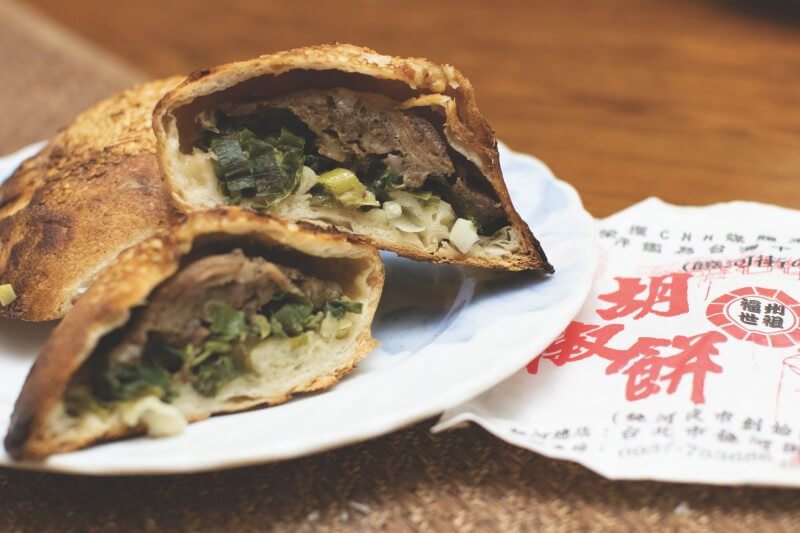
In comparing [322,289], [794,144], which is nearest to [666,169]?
[794,144]

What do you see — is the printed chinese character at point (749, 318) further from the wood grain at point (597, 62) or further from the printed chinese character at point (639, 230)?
the wood grain at point (597, 62)

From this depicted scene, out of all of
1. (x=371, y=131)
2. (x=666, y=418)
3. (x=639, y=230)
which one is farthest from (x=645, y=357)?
(x=371, y=131)

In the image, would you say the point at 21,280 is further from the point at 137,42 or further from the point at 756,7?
the point at 756,7

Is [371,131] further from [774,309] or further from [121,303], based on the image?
[774,309]

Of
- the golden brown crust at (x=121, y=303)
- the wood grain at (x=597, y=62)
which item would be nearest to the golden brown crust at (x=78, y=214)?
the golden brown crust at (x=121, y=303)

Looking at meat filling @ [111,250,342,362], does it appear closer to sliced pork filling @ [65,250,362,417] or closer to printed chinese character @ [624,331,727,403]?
sliced pork filling @ [65,250,362,417]

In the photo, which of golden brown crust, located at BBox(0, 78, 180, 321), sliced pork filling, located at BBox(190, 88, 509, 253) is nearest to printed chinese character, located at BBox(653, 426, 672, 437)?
sliced pork filling, located at BBox(190, 88, 509, 253)
